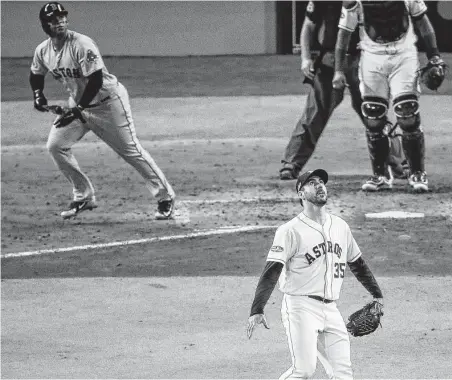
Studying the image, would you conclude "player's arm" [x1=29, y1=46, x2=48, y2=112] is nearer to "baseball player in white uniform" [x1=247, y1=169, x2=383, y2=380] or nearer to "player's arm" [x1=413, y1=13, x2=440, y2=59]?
"player's arm" [x1=413, y1=13, x2=440, y2=59]

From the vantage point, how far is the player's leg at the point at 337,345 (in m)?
6.33

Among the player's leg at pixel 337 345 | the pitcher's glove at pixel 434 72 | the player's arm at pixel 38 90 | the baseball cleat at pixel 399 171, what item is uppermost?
the player's leg at pixel 337 345

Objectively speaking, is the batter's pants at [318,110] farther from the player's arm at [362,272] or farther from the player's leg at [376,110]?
the player's arm at [362,272]

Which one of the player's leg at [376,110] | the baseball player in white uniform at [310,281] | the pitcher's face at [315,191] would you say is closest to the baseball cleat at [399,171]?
the player's leg at [376,110]

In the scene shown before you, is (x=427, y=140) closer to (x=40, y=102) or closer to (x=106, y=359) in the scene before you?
(x=40, y=102)

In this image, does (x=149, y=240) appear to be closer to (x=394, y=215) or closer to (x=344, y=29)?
(x=394, y=215)

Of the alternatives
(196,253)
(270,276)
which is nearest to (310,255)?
(270,276)

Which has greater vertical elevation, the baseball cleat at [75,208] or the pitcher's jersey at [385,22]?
the pitcher's jersey at [385,22]

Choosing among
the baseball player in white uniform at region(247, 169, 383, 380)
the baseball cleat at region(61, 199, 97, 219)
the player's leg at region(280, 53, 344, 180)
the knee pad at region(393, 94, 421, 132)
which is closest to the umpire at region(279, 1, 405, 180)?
the player's leg at region(280, 53, 344, 180)

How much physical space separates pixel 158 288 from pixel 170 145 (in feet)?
22.9

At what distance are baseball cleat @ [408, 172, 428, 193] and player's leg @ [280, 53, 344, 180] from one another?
141 cm

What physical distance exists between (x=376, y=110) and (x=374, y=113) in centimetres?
5

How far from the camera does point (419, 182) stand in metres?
12.7

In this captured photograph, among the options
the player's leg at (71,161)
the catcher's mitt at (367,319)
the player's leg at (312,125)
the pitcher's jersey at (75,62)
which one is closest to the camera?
the catcher's mitt at (367,319)
